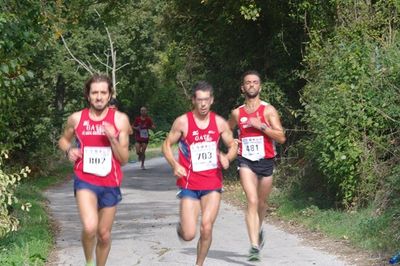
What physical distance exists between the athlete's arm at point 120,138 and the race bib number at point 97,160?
9 centimetres

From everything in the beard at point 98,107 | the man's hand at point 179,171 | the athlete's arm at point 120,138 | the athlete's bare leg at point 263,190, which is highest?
the beard at point 98,107

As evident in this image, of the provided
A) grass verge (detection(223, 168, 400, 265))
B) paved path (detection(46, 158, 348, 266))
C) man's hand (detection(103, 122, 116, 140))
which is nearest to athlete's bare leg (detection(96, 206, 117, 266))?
man's hand (detection(103, 122, 116, 140))

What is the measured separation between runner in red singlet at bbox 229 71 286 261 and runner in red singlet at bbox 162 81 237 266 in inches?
43.7

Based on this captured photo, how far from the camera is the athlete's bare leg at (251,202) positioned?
9117 millimetres

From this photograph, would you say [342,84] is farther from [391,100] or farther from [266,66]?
[266,66]

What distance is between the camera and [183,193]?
324 inches

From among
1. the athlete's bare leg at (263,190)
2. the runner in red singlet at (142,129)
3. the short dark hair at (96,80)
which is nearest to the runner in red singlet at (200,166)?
the short dark hair at (96,80)

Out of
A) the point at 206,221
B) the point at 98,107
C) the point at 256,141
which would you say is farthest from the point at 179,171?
the point at 256,141

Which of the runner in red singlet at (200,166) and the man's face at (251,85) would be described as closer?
the runner in red singlet at (200,166)

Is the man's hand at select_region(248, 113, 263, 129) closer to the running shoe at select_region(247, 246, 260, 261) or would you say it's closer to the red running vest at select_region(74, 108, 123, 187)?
the running shoe at select_region(247, 246, 260, 261)

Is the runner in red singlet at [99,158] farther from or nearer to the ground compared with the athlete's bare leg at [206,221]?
farther from the ground

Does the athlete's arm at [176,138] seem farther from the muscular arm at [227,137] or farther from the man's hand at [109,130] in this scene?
the man's hand at [109,130]

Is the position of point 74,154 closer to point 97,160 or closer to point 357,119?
point 97,160

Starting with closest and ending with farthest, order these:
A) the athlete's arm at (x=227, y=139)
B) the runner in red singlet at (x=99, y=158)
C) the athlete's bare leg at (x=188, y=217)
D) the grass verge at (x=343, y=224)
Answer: the runner in red singlet at (x=99, y=158) → the athlete's bare leg at (x=188, y=217) → the athlete's arm at (x=227, y=139) → the grass verge at (x=343, y=224)
